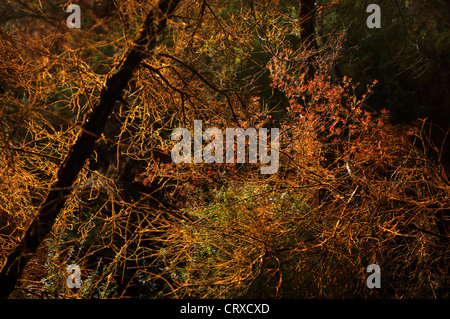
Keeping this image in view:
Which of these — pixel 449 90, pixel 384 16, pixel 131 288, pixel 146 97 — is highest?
pixel 384 16

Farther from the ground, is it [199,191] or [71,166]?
[199,191]

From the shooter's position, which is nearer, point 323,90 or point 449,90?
point 323,90

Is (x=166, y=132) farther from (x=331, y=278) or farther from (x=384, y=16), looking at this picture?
(x=384, y=16)

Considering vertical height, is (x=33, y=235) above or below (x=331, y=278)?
above

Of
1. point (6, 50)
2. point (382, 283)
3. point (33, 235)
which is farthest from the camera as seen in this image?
point (382, 283)

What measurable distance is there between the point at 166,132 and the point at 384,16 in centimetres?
595

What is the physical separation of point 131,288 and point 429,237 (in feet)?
11.1

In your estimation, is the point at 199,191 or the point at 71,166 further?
the point at 199,191

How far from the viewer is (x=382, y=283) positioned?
12.2 feet
